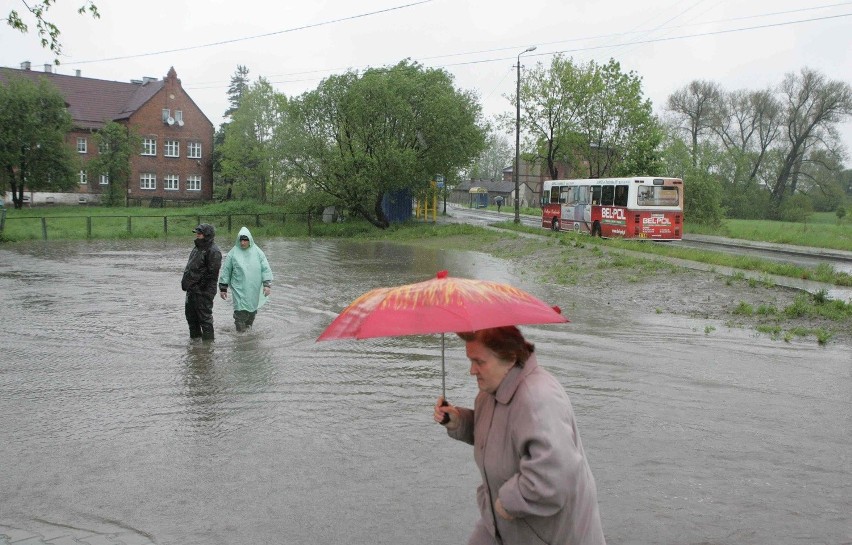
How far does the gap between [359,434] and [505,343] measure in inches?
171

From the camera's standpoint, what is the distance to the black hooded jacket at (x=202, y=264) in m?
10.9

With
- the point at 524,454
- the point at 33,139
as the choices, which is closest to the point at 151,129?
the point at 33,139

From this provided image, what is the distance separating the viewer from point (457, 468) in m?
6.25

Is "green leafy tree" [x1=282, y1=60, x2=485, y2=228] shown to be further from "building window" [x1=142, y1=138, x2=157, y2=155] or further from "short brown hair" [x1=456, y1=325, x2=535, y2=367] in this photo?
"short brown hair" [x1=456, y1=325, x2=535, y2=367]

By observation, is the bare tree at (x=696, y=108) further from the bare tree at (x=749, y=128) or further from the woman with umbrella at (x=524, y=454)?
the woman with umbrella at (x=524, y=454)

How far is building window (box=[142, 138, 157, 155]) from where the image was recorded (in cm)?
6906

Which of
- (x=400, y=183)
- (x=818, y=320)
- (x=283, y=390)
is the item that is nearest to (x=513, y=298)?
(x=283, y=390)

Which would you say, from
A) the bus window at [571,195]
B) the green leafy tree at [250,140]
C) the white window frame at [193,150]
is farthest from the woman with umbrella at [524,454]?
the white window frame at [193,150]

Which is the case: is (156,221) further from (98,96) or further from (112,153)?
(98,96)

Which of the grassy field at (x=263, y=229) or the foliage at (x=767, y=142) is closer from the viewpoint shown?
the grassy field at (x=263, y=229)

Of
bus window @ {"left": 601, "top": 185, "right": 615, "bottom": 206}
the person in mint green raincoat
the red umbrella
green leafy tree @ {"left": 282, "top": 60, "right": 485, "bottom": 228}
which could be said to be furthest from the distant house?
the red umbrella

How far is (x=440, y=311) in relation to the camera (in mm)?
3010

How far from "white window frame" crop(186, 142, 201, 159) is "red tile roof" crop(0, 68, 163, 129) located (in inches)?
221

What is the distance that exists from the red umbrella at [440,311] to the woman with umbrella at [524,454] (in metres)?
0.12
